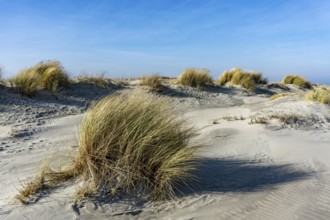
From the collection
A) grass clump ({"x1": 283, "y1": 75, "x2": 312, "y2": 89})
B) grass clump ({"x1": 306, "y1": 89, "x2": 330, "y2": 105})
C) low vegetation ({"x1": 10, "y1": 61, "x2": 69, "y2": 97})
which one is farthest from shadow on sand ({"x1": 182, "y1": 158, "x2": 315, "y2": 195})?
grass clump ({"x1": 283, "y1": 75, "x2": 312, "y2": 89})

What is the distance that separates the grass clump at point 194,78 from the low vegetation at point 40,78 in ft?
15.6

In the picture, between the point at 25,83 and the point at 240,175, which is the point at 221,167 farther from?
the point at 25,83

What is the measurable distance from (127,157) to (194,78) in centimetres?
1154

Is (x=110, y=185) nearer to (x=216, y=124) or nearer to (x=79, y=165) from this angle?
(x=79, y=165)

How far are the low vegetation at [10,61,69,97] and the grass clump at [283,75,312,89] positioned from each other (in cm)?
1472

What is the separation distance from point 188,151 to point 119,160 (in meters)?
0.79

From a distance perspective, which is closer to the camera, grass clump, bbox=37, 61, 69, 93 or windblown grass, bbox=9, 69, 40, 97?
windblown grass, bbox=9, 69, 40, 97

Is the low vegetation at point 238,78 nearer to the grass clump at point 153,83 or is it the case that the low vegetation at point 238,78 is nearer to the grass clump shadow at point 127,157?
the grass clump at point 153,83

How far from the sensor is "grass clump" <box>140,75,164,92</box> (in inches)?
548

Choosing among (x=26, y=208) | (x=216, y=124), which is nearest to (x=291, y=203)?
(x=26, y=208)

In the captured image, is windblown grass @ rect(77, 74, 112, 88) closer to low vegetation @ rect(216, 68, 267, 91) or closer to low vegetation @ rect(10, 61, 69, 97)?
low vegetation @ rect(10, 61, 69, 97)

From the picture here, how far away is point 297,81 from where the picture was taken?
23203 millimetres

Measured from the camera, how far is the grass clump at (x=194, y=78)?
1554cm

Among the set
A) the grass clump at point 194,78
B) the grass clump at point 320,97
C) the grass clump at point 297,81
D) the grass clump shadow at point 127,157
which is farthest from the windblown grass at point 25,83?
the grass clump at point 297,81
